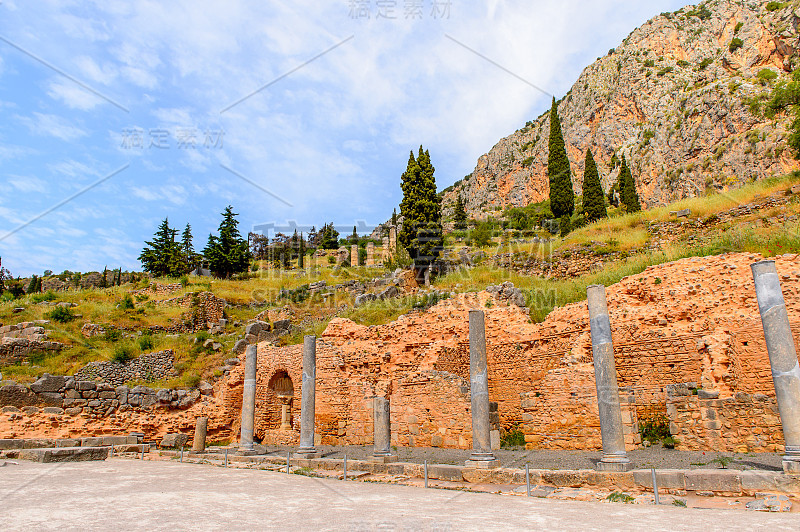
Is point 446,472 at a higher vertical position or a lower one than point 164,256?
lower

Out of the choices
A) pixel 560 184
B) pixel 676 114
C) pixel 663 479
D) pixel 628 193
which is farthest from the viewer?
pixel 676 114

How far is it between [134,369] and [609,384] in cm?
2233

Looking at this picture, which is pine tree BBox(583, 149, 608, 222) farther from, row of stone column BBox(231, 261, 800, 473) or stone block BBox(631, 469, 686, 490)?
stone block BBox(631, 469, 686, 490)

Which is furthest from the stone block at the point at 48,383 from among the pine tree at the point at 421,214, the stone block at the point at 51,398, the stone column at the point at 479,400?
the pine tree at the point at 421,214

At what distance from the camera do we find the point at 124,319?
27.9 m

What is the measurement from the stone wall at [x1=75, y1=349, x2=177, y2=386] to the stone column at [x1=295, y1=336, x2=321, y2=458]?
11226 mm

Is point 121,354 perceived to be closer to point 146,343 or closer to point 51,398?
point 146,343

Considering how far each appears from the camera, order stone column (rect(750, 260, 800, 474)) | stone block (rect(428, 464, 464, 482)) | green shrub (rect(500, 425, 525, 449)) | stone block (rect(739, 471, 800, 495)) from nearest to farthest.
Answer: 1. stone block (rect(739, 471, 800, 495))
2. stone column (rect(750, 260, 800, 474))
3. stone block (rect(428, 464, 464, 482))
4. green shrub (rect(500, 425, 525, 449))

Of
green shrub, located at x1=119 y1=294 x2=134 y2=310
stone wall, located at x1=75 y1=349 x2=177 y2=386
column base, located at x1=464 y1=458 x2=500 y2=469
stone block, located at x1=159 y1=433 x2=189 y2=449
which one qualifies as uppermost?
green shrub, located at x1=119 y1=294 x2=134 y2=310

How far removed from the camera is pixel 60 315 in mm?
26156

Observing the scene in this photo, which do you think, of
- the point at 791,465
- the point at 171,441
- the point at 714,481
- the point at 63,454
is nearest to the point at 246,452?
the point at 63,454

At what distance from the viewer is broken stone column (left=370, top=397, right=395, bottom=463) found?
12855 mm

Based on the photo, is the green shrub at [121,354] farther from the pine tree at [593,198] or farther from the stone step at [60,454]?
the pine tree at [593,198]

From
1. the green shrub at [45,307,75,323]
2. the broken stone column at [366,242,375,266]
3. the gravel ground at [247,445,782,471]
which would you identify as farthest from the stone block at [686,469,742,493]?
the broken stone column at [366,242,375,266]
